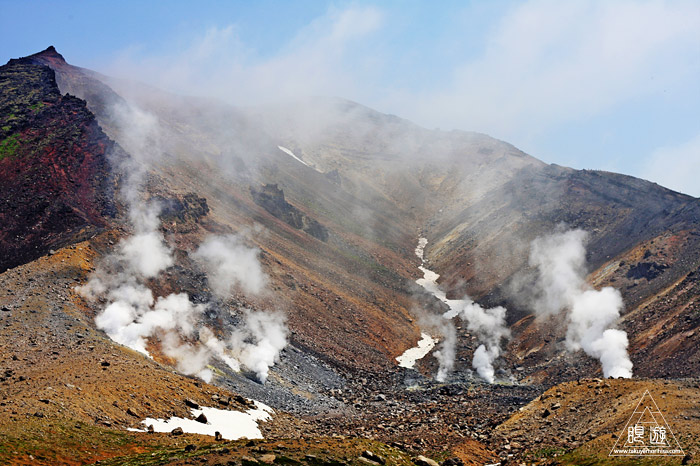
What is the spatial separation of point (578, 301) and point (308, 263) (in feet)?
104

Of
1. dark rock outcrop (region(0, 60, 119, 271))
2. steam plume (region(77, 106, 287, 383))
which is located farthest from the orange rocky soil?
dark rock outcrop (region(0, 60, 119, 271))

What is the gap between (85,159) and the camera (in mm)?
54531

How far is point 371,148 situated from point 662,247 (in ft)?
340

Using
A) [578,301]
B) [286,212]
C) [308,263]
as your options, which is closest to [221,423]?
[308,263]

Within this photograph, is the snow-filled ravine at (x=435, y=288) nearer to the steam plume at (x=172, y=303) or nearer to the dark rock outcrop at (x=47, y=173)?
the steam plume at (x=172, y=303)

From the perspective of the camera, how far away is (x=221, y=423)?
26578 millimetres

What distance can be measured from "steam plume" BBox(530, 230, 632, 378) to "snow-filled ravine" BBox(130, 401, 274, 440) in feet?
93.6

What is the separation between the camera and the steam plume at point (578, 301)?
45.9 metres

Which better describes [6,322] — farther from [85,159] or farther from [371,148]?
[371,148]

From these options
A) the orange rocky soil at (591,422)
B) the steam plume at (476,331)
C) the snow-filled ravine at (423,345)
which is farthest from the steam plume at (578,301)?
the orange rocky soil at (591,422)

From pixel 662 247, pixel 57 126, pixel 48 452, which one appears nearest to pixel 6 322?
pixel 48 452

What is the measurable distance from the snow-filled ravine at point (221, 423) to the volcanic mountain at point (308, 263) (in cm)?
96

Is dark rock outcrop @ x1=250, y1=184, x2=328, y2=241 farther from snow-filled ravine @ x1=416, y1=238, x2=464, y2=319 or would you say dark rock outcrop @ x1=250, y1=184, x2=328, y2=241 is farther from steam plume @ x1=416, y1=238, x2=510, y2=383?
steam plume @ x1=416, y1=238, x2=510, y2=383

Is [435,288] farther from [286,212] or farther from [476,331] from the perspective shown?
[286,212]
